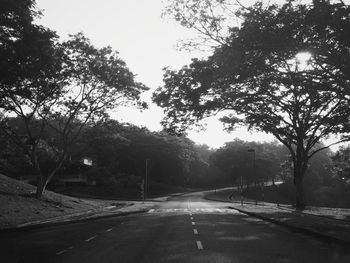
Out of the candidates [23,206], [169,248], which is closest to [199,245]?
[169,248]

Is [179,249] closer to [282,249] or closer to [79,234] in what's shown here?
[282,249]

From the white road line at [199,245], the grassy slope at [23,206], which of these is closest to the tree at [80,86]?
the grassy slope at [23,206]

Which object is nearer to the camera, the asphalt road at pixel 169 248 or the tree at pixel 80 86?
the asphalt road at pixel 169 248

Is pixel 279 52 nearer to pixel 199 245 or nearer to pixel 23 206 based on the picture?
pixel 199 245

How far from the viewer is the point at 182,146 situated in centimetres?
10250

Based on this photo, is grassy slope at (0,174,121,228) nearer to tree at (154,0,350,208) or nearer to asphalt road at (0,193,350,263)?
asphalt road at (0,193,350,263)

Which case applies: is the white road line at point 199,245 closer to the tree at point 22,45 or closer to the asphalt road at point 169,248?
the asphalt road at point 169,248

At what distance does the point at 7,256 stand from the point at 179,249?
481 centimetres

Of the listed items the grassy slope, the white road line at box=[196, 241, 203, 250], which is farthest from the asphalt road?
the grassy slope

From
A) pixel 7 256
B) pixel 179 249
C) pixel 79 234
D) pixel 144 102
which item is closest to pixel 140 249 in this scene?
pixel 179 249

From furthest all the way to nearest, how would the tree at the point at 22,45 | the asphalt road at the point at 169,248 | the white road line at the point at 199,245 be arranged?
the tree at the point at 22,45
the white road line at the point at 199,245
the asphalt road at the point at 169,248

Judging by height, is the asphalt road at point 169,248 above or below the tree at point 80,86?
below

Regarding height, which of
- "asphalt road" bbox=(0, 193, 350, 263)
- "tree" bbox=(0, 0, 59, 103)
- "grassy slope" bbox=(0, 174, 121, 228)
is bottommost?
"asphalt road" bbox=(0, 193, 350, 263)

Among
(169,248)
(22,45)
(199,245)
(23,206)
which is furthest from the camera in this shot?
(23,206)
